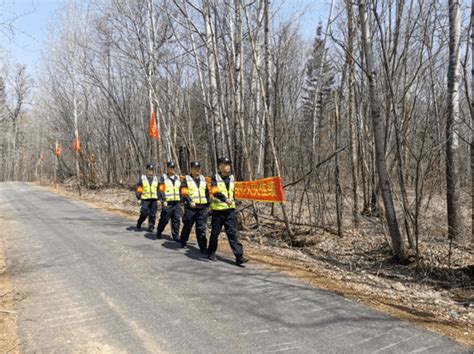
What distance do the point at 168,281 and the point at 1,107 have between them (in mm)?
59588

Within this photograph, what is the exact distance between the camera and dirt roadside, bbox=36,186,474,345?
14.3ft

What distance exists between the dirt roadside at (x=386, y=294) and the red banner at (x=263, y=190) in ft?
4.17

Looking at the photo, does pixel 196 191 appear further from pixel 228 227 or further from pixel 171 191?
pixel 171 191

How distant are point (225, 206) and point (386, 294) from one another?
3.09m

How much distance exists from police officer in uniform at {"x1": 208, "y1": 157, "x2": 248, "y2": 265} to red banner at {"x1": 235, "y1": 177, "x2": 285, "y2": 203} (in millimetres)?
1622

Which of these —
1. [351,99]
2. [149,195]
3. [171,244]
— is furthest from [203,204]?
[351,99]

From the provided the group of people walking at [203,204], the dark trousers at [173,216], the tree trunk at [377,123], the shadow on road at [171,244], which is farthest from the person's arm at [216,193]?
the tree trunk at [377,123]

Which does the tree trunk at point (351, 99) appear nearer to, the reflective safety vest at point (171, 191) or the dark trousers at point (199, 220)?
the dark trousers at point (199, 220)

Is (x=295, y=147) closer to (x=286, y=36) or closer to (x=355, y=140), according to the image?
(x=355, y=140)

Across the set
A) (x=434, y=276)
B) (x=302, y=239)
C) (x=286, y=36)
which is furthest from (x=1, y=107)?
(x=434, y=276)

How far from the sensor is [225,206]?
6977 mm

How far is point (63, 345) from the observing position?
3770 mm

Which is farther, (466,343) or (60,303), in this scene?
(60,303)

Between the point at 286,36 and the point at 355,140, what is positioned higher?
the point at 286,36
